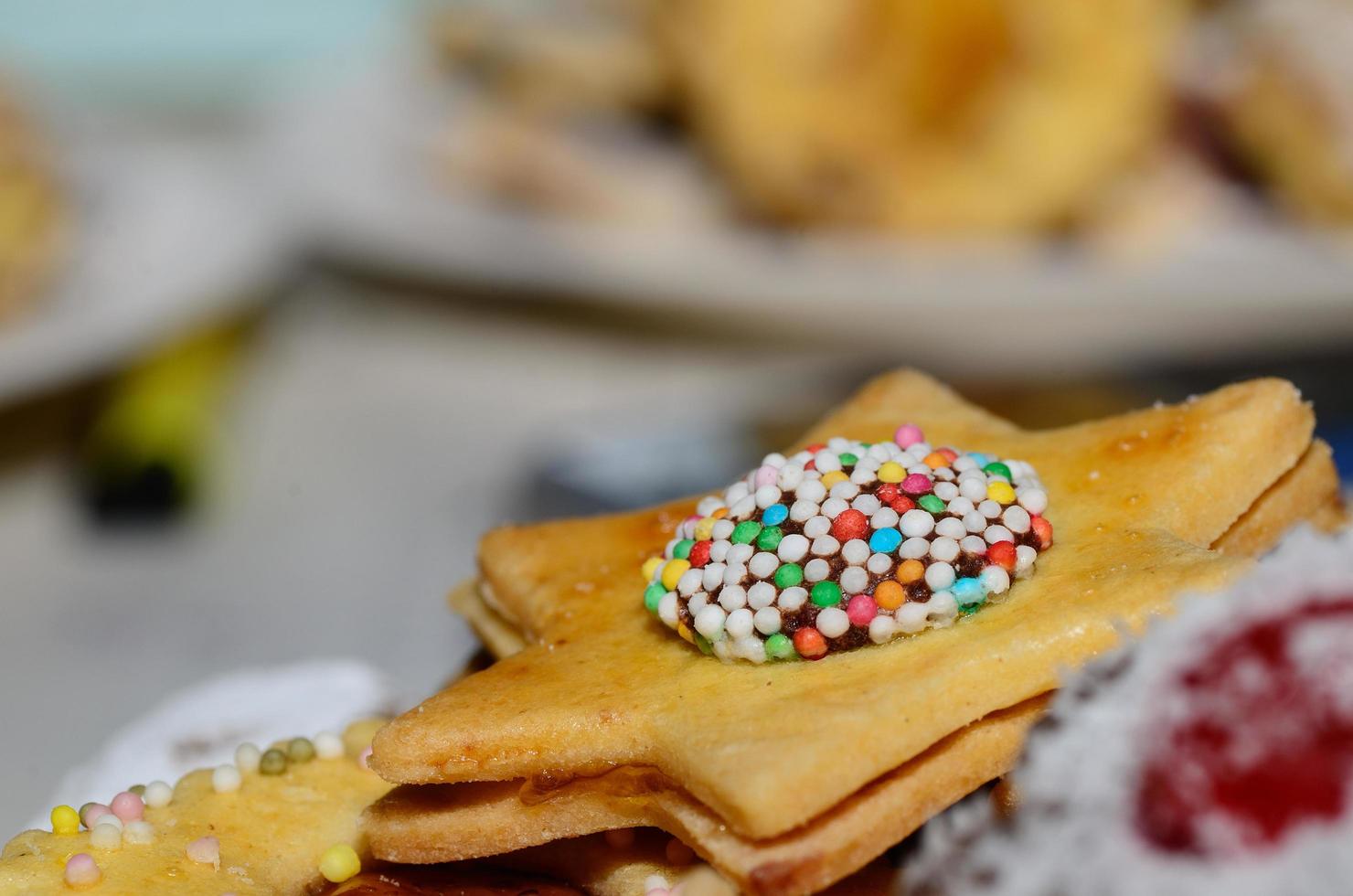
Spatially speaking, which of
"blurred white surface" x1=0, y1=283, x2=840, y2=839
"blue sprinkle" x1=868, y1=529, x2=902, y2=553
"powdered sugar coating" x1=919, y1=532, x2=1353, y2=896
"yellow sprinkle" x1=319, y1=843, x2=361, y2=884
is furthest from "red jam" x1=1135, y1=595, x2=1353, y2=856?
"blurred white surface" x1=0, y1=283, x2=840, y2=839

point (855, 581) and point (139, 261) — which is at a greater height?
point (139, 261)

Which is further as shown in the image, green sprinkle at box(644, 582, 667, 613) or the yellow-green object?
the yellow-green object

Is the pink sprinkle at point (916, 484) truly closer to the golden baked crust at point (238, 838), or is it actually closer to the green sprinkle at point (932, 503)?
the green sprinkle at point (932, 503)

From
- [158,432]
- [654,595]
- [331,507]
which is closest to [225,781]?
[654,595]

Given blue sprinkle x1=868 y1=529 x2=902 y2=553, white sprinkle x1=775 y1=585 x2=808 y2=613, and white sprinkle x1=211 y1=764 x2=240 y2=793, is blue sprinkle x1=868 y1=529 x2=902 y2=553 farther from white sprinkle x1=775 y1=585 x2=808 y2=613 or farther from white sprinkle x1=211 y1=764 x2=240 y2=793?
white sprinkle x1=211 y1=764 x2=240 y2=793

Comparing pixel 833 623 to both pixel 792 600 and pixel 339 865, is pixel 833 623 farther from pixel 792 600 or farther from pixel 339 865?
pixel 339 865

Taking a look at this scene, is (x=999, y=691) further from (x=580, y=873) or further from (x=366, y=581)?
(x=366, y=581)
